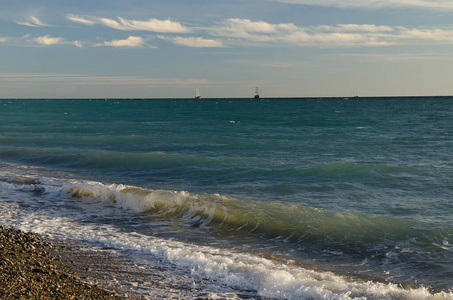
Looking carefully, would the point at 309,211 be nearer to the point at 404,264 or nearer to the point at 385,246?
the point at 385,246

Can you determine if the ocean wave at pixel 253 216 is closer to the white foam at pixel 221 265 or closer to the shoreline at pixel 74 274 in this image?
the white foam at pixel 221 265

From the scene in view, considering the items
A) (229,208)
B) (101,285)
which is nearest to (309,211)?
(229,208)

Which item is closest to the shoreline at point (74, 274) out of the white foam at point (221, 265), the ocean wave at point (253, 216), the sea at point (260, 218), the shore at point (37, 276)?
the shore at point (37, 276)

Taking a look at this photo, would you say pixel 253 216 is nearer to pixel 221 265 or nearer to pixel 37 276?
pixel 221 265

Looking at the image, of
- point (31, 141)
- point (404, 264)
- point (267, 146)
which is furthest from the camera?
point (31, 141)

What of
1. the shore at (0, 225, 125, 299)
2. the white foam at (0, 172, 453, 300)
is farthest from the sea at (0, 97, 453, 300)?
the shore at (0, 225, 125, 299)

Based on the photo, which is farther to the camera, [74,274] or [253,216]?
[253,216]

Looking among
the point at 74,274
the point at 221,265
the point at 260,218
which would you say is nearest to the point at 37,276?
the point at 74,274

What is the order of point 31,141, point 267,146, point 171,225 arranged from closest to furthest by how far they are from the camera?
point 171,225, point 267,146, point 31,141

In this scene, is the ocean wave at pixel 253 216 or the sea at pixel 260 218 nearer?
the sea at pixel 260 218

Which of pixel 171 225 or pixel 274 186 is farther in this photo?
pixel 274 186

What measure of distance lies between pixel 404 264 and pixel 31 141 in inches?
1305

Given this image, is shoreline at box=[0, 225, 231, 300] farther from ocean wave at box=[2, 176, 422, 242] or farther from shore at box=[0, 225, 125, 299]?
ocean wave at box=[2, 176, 422, 242]

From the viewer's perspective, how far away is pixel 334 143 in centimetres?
3319
